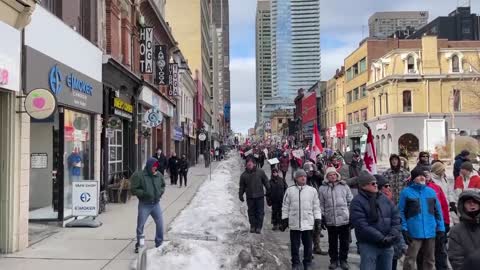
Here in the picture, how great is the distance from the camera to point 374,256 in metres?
6.47

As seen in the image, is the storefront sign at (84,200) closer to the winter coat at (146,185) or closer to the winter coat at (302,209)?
the winter coat at (146,185)

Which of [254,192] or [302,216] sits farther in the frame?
[254,192]

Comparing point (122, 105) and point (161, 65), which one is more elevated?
point (161, 65)

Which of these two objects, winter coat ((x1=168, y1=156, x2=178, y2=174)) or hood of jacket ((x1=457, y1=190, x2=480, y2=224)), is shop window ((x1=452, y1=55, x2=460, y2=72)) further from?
hood of jacket ((x1=457, y1=190, x2=480, y2=224))

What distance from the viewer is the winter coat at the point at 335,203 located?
8.64 m

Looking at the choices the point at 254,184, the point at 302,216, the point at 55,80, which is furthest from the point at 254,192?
the point at 55,80

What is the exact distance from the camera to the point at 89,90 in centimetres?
1437

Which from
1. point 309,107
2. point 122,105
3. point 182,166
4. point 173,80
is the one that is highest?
point 309,107

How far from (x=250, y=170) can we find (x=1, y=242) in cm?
548

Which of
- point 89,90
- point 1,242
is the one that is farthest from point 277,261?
point 89,90

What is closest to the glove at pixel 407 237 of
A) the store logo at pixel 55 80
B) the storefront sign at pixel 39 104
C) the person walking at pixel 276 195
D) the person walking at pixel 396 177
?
the person walking at pixel 396 177

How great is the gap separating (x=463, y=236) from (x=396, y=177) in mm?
5088

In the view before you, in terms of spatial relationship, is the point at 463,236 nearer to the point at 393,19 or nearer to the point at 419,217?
the point at 419,217

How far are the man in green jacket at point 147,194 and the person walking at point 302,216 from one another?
2.58 m
